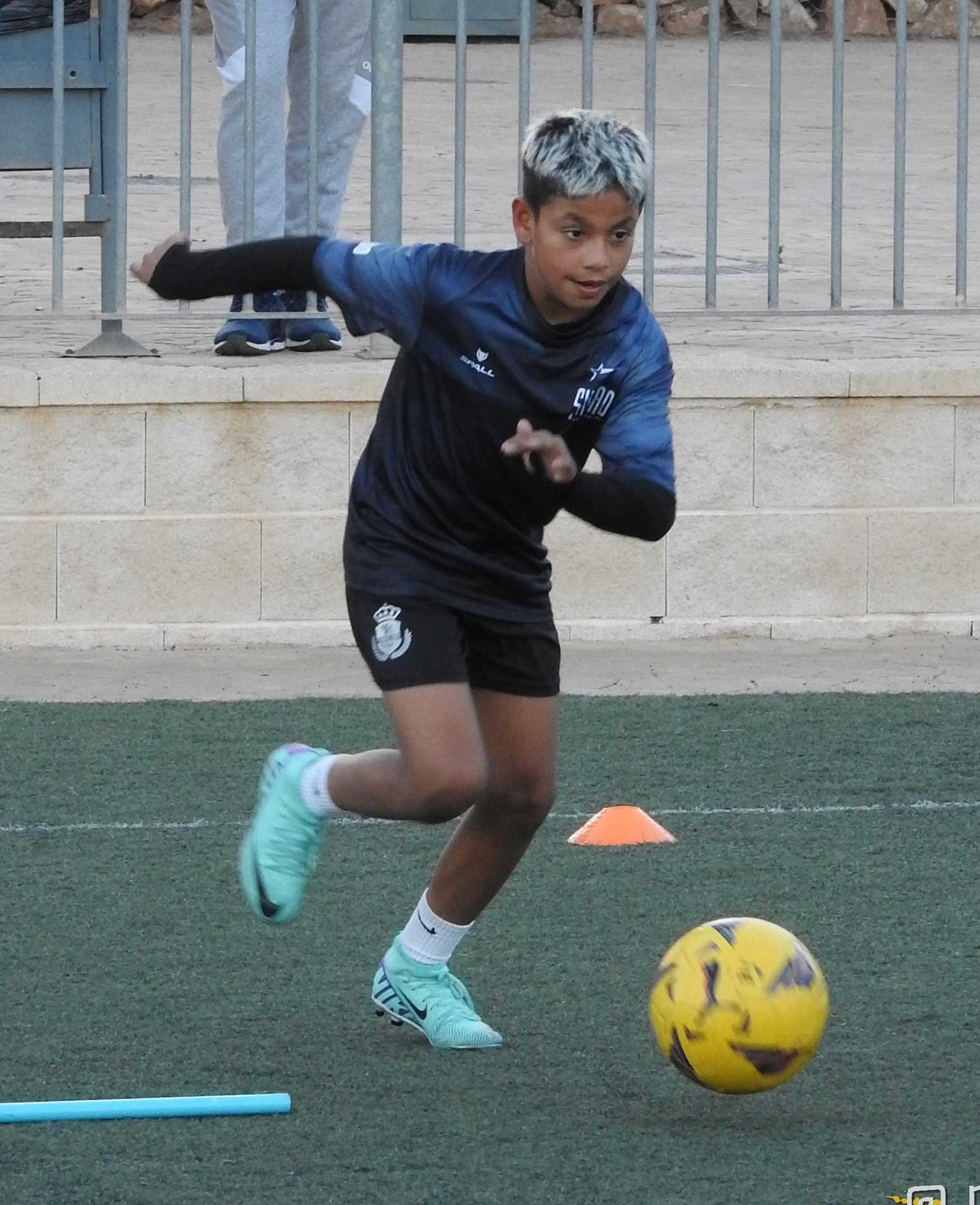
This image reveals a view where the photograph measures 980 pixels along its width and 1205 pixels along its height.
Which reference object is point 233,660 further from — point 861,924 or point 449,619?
point 449,619

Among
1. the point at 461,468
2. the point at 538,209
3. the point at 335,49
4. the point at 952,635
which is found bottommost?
the point at 952,635

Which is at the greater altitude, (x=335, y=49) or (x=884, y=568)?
(x=335, y=49)

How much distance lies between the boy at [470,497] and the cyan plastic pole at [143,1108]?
1.32ft

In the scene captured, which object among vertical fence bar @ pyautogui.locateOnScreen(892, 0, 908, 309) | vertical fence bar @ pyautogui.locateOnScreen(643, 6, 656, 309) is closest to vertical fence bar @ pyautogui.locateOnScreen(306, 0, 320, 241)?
vertical fence bar @ pyautogui.locateOnScreen(643, 6, 656, 309)

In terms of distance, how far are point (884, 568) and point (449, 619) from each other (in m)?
3.91

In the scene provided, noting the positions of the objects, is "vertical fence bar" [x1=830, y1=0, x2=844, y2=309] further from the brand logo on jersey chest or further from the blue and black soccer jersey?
the brand logo on jersey chest

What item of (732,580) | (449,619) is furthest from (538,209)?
(732,580)

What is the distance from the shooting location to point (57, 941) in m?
4.78

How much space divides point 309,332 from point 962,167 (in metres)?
2.22

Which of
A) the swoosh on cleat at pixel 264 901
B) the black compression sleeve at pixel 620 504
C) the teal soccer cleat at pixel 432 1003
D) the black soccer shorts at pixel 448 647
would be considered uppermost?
the black compression sleeve at pixel 620 504

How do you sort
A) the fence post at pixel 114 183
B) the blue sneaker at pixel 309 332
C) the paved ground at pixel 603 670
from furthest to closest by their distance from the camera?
the blue sneaker at pixel 309 332 < the fence post at pixel 114 183 < the paved ground at pixel 603 670

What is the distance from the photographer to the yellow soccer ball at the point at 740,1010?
3.72 meters

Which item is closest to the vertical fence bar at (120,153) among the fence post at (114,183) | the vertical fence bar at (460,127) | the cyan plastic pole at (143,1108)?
the fence post at (114,183)

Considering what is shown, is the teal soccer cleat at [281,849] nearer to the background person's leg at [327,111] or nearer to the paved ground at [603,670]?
the paved ground at [603,670]
